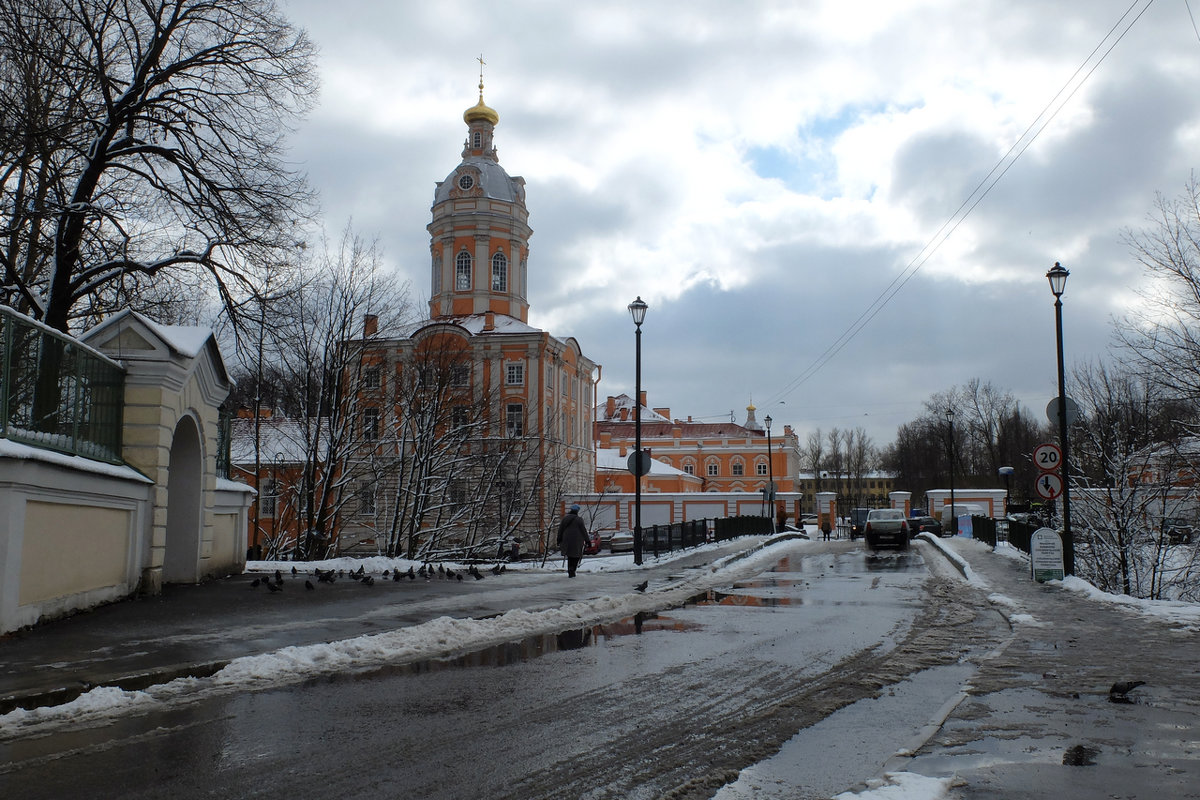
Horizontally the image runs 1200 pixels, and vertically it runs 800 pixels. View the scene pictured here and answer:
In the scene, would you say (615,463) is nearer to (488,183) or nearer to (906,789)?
(488,183)

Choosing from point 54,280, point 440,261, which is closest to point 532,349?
point 440,261

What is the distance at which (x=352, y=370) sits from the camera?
31.4 meters

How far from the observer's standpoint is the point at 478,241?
64.3m

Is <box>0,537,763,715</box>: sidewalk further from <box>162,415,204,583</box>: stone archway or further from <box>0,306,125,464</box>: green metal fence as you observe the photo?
<box>0,306,125,464</box>: green metal fence

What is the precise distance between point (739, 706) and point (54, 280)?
15112mm

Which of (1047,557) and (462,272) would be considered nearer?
(1047,557)

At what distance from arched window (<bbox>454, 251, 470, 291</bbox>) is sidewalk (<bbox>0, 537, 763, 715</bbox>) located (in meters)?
47.5

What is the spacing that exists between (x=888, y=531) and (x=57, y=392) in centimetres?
3104

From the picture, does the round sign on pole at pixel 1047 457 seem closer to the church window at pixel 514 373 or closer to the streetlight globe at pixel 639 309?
the streetlight globe at pixel 639 309

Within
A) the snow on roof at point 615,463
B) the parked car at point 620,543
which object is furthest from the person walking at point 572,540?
the snow on roof at point 615,463

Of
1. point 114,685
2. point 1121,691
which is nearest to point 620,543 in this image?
point 1121,691

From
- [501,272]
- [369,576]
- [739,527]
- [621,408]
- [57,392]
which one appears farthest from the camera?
[621,408]

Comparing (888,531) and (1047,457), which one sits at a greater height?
(1047,457)

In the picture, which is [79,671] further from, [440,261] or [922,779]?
[440,261]
